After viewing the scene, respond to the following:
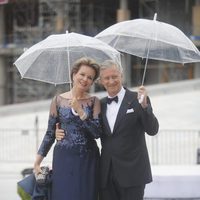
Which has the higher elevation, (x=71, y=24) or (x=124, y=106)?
(x=71, y=24)

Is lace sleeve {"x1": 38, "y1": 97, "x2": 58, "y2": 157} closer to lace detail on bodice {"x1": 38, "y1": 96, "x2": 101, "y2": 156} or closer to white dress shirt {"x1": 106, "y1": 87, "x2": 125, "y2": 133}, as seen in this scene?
lace detail on bodice {"x1": 38, "y1": 96, "x2": 101, "y2": 156}

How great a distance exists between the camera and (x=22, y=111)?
70.4ft

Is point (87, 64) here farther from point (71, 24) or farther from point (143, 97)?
point (71, 24)

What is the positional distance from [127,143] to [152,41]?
1.05m

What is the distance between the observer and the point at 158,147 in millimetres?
13094

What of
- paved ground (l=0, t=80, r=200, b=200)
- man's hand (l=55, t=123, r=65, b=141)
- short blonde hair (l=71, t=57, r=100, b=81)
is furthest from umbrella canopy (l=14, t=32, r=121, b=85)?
paved ground (l=0, t=80, r=200, b=200)

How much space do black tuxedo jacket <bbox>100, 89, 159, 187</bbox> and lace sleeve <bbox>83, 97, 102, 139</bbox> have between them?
6 centimetres

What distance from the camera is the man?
3.84 meters

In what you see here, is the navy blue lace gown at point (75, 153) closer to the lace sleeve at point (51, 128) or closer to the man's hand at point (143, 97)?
the lace sleeve at point (51, 128)

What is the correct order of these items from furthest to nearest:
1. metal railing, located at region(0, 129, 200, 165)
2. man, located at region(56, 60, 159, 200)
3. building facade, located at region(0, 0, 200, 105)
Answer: building facade, located at region(0, 0, 200, 105)
metal railing, located at region(0, 129, 200, 165)
man, located at region(56, 60, 159, 200)

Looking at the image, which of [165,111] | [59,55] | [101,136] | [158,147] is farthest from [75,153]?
[165,111]

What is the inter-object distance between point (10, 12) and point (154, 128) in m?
38.8

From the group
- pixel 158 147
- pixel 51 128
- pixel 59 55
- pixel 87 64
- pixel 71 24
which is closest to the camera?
pixel 87 64

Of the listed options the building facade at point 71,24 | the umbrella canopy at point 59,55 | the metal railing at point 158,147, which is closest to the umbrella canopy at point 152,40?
the umbrella canopy at point 59,55
